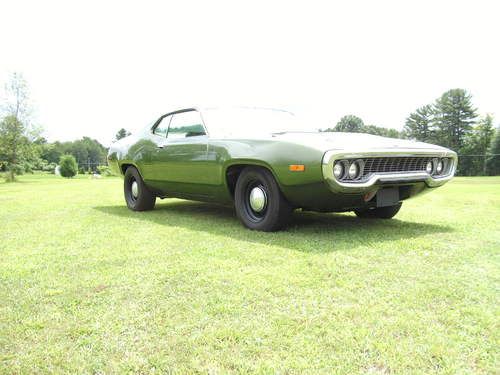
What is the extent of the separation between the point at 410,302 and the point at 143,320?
58.3 inches

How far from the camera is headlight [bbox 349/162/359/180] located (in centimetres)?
412

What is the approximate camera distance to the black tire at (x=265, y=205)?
4.52m

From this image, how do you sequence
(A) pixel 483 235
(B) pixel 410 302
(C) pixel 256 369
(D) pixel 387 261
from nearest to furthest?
1. (C) pixel 256 369
2. (B) pixel 410 302
3. (D) pixel 387 261
4. (A) pixel 483 235

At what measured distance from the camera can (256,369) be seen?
183cm

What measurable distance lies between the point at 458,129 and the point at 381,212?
88358 mm

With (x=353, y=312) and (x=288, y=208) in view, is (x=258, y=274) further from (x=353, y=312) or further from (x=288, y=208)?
(x=288, y=208)

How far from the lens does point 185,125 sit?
595cm

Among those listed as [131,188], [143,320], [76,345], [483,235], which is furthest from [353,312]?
[131,188]

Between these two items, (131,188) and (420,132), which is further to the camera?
(420,132)

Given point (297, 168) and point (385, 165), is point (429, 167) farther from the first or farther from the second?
point (297, 168)

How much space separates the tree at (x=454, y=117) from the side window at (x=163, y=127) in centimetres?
8593

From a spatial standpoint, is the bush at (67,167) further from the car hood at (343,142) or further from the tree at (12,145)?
the car hood at (343,142)

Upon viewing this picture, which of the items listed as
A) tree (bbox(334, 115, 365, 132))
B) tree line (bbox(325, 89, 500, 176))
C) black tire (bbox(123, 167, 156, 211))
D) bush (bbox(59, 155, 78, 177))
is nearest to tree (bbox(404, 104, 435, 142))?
tree line (bbox(325, 89, 500, 176))

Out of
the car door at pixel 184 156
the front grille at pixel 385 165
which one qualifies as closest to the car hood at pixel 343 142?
the front grille at pixel 385 165
